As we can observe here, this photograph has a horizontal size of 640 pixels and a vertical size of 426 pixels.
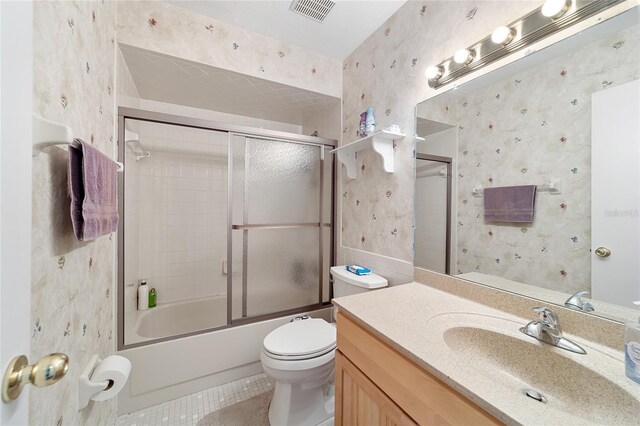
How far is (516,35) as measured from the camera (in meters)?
0.97

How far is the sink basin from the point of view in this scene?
58 cm

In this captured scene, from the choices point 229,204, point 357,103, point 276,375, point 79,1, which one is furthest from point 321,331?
point 79,1

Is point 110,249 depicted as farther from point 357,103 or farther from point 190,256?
point 357,103

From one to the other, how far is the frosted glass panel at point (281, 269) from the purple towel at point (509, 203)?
126cm

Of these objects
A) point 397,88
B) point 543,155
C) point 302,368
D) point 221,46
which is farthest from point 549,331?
point 221,46

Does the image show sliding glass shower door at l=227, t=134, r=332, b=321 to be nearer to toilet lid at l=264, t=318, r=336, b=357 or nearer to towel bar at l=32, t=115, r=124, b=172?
toilet lid at l=264, t=318, r=336, b=357

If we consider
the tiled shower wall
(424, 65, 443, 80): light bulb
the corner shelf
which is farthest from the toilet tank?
the tiled shower wall

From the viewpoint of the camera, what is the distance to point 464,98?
1.17 metres

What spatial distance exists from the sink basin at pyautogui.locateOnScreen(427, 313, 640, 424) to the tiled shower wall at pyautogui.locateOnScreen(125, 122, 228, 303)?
2214mm

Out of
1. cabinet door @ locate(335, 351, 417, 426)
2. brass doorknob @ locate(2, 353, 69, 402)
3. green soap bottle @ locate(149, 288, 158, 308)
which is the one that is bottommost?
green soap bottle @ locate(149, 288, 158, 308)

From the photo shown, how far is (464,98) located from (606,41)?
0.45 metres

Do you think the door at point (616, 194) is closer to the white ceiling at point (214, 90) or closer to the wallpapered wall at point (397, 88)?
the wallpapered wall at point (397, 88)

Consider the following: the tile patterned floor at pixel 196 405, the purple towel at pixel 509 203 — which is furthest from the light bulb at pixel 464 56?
the tile patterned floor at pixel 196 405

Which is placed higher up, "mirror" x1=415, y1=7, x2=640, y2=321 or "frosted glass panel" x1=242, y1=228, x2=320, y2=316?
"mirror" x1=415, y1=7, x2=640, y2=321
